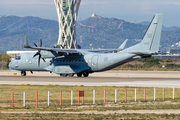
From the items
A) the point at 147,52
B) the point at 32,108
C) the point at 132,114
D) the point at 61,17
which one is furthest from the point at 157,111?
the point at 61,17

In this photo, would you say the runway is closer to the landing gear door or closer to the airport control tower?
the landing gear door

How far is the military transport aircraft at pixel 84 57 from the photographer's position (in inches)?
1933

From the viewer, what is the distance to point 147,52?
47.9 meters

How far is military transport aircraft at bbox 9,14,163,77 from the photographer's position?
49.1 metres

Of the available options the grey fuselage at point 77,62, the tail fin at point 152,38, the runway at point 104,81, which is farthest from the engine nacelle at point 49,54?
the tail fin at point 152,38

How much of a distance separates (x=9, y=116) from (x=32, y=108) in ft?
→ 11.0

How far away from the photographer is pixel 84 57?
5316 centimetres

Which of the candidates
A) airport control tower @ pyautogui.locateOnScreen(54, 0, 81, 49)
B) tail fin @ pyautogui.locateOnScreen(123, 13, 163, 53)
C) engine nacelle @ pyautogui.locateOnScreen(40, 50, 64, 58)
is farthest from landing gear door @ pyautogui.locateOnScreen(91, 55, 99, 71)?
airport control tower @ pyautogui.locateOnScreen(54, 0, 81, 49)

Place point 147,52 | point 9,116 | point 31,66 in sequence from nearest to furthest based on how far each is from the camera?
point 9,116 → point 147,52 → point 31,66

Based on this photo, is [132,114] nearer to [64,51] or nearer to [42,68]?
[64,51]

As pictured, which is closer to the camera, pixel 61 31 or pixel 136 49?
pixel 136 49

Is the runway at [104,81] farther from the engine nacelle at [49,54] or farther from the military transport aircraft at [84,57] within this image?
the engine nacelle at [49,54]

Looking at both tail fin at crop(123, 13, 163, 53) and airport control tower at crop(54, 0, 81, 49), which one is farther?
airport control tower at crop(54, 0, 81, 49)

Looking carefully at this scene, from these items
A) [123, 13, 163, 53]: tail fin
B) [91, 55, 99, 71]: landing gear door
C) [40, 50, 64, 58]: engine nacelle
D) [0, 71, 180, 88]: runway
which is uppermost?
[123, 13, 163, 53]: tail fin
